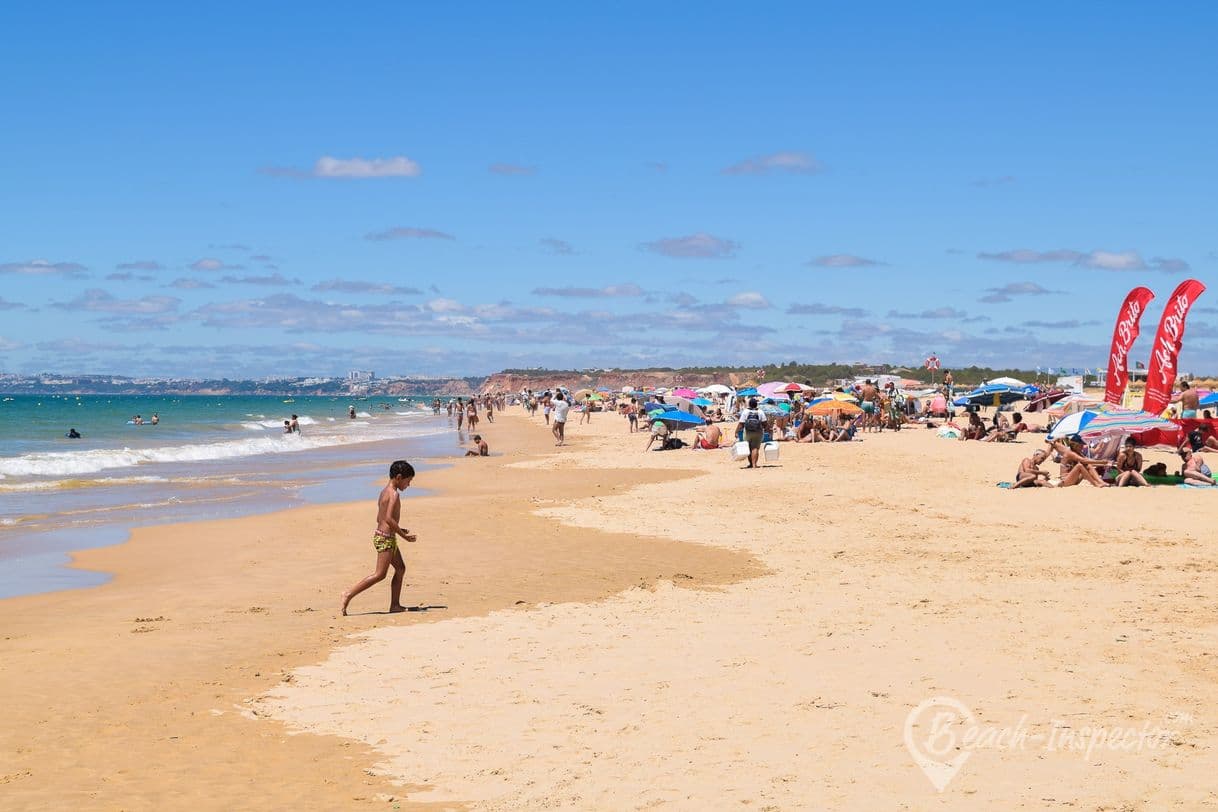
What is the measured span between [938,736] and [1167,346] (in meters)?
20.3

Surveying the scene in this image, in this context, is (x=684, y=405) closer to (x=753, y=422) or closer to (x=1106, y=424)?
(x=753, y=422)

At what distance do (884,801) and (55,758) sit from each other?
4.55 m

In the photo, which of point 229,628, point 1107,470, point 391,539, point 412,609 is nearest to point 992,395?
point 1107,470

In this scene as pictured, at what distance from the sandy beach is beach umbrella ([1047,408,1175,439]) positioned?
11.6ft

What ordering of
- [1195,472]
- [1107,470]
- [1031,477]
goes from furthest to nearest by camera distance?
[1031,477] → [1107,470] → [1195,472]

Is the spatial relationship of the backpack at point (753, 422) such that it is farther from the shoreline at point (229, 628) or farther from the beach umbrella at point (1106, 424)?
the shoreline at point (229, 628)

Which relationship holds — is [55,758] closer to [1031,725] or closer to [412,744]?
[412,744]

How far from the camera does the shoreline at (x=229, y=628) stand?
579 centimetres

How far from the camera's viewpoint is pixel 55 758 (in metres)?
6.06

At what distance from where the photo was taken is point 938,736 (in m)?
5.96

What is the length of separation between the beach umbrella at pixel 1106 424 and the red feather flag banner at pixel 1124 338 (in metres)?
7.49

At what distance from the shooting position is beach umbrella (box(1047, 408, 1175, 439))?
736 inches

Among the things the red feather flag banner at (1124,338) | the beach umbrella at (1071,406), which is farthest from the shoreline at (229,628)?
the beach umbrella at (1071,406)

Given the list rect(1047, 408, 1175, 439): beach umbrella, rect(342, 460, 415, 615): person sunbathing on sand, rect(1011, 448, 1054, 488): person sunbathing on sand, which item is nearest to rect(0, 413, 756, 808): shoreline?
rect(342, 460, 415, 615): person sunbathing on sand
